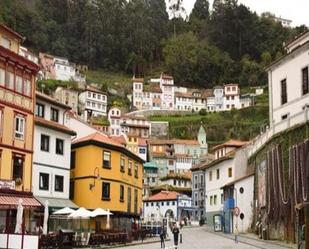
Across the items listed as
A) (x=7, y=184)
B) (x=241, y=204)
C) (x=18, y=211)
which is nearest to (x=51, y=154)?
(x=7, y=184)

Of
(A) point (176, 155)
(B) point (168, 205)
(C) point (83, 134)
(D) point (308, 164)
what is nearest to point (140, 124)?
(A) point (176, 155)

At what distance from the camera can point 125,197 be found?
171 ft

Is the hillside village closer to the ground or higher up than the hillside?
closer to the ground

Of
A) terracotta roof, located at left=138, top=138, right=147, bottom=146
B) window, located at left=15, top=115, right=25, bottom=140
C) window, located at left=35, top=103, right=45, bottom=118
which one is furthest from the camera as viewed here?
terracotta roof, located at left=138, top=138, right=147, bottom=146

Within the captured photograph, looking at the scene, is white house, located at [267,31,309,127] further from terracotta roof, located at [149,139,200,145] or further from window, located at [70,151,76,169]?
terracotta roof, located at [149,139,200,145]

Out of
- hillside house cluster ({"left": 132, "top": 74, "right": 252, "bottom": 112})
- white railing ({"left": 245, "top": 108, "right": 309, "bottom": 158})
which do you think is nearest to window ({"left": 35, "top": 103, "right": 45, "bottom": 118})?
white railing ({"left": 245, "top": 108, "right": 309, "bottom": 158})

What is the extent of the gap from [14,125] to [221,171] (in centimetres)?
3076

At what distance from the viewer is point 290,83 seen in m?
43.2

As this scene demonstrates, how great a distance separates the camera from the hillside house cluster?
17800 centimetres

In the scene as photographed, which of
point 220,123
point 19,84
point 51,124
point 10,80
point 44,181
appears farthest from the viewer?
point 220,123

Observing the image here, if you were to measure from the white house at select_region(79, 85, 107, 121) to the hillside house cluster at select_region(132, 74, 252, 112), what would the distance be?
15.0 meters

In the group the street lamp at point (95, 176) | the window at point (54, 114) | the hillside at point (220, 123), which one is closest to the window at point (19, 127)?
the window at point (54, 114)

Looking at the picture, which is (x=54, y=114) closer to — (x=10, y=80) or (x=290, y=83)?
(x=10, y=80)

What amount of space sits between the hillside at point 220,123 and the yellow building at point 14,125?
373 feet
